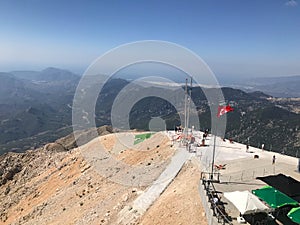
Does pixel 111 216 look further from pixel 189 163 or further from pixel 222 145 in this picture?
pixel 222 145

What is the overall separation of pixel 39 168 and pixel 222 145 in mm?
28984

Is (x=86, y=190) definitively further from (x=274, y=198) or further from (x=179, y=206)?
(x=274, y=198)

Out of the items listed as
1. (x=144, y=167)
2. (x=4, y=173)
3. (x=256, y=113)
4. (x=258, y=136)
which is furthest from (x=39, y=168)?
(x=256, y=113)

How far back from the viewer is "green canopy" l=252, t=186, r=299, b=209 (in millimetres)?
17469

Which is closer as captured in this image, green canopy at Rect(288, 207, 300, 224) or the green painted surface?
green canopy at Rect(288, 207, 300, 224)

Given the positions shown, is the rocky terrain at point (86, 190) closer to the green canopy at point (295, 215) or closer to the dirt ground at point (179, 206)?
the dirt ground at point (179, 206)

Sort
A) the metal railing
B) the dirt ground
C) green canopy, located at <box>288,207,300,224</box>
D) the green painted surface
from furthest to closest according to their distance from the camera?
the green painted surface
the dirt ground
the metal railing
green canopy, located at <box>288,207,300,224</box>

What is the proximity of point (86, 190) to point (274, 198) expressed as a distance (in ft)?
65.8

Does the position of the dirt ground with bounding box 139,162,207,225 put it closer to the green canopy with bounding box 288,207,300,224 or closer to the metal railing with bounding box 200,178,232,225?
the metal railing with bounding box 200,178,232,225

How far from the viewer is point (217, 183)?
24.1m

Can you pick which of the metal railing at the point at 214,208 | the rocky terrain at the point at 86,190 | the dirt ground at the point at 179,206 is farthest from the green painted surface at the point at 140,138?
the metal railing at the point at 214,208

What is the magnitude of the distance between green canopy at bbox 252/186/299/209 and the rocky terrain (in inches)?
151

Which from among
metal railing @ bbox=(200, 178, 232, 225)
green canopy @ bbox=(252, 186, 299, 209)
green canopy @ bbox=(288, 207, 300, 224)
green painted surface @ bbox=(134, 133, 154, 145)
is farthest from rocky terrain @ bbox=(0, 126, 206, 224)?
green canopy @ bbox=(288, 207, 300, 224)

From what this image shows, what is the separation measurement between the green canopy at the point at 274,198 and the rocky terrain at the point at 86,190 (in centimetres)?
383
